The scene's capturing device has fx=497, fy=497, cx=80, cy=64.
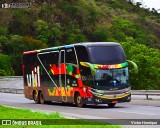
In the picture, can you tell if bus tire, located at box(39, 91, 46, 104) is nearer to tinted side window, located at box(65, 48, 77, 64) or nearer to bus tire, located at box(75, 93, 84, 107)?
bus tire, located at box(75, 93, 84, 107)

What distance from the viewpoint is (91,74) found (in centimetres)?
2512

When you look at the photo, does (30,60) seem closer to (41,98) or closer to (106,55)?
(41,98)

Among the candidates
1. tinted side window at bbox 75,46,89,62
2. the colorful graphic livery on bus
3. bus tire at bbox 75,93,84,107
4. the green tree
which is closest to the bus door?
the colorful graphic livery on bus

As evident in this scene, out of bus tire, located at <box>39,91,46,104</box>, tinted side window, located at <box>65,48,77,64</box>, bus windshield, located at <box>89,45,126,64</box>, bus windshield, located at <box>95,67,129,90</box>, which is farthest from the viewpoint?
bus tire, located at <box>39,91,46,104</box>

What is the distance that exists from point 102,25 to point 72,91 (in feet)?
320

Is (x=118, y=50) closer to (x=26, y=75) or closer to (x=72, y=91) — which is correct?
(x=72, y=91)

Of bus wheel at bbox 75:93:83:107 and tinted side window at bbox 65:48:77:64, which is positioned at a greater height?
tinted side window at bbox 65:48:77:64

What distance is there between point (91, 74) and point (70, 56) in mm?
2495

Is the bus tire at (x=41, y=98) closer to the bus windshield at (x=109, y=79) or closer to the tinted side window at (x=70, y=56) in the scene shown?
the tinted side window at (x=70, y=56)

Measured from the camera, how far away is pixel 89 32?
4579 inches

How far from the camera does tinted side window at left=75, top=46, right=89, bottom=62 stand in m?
25.5

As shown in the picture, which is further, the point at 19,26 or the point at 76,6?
the point at 76,6

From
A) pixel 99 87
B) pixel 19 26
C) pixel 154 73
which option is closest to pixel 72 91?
pixel 99 87

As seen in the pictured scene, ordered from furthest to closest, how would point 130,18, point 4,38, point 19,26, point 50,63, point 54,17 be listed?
1. point 130,18
2. point 54,17
3. point 19,26
4. point 4,38
5. point 50,63
